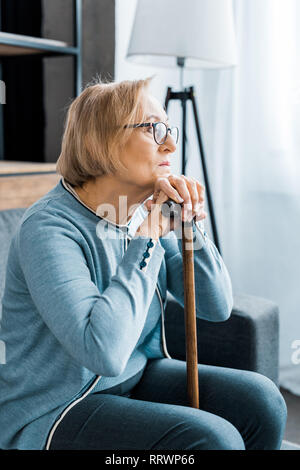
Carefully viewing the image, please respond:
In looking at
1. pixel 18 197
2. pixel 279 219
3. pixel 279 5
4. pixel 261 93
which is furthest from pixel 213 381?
pixel 279 5

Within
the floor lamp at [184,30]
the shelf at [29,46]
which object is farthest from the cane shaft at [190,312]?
the shelf at [29,46]

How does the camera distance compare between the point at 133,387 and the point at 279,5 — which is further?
the point at 279,5

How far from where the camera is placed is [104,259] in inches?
46.4

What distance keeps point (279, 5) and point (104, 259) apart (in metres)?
1.50

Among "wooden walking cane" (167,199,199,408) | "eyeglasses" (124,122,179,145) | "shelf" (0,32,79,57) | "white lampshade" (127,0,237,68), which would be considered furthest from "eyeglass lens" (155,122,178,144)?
"shelf" (0,32,79,57)

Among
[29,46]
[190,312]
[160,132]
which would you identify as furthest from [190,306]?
[29,46]

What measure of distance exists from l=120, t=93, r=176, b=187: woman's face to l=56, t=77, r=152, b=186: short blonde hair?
0.01m

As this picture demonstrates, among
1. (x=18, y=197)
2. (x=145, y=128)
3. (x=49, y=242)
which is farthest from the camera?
(x=18, y=197)

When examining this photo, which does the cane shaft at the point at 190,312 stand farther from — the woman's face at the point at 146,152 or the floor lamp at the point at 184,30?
the floor lamp at the point at 184,30

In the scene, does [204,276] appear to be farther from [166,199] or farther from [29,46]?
[29,46]

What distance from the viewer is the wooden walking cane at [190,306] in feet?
3.94

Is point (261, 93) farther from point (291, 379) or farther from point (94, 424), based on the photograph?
point (94, 424)

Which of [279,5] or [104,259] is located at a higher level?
[279,5]

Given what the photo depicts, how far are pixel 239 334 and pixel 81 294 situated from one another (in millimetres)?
653
